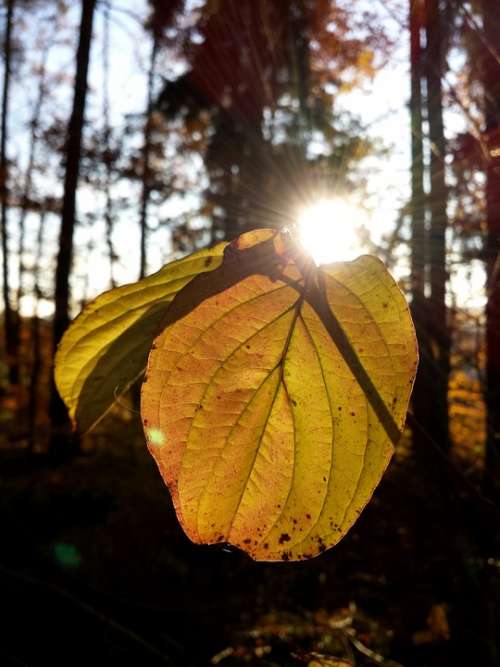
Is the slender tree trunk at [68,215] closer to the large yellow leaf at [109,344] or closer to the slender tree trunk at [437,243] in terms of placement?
the slender tree trunk at [437,243]

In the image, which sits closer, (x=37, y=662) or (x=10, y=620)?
(x=37, y=662)

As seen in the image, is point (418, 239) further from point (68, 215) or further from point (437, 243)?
point (68, 215)

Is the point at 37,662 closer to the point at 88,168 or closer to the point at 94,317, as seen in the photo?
the point at 94,317

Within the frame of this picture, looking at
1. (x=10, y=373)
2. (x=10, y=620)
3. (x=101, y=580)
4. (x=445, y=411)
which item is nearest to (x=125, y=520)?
(x=101, y=580)

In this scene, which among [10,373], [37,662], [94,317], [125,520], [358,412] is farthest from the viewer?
[10,373]

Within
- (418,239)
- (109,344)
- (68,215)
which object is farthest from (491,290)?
(68,215)

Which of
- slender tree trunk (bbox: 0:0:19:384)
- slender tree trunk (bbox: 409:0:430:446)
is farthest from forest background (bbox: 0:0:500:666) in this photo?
slender tree trunk (bbox: 0:0:19:384)

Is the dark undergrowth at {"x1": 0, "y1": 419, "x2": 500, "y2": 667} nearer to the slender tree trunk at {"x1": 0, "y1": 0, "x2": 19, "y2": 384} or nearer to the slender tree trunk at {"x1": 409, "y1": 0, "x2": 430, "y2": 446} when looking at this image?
the slender tree trunk at {"x1": 409, "y1": 0, "x2": 430, "y2": 446}
